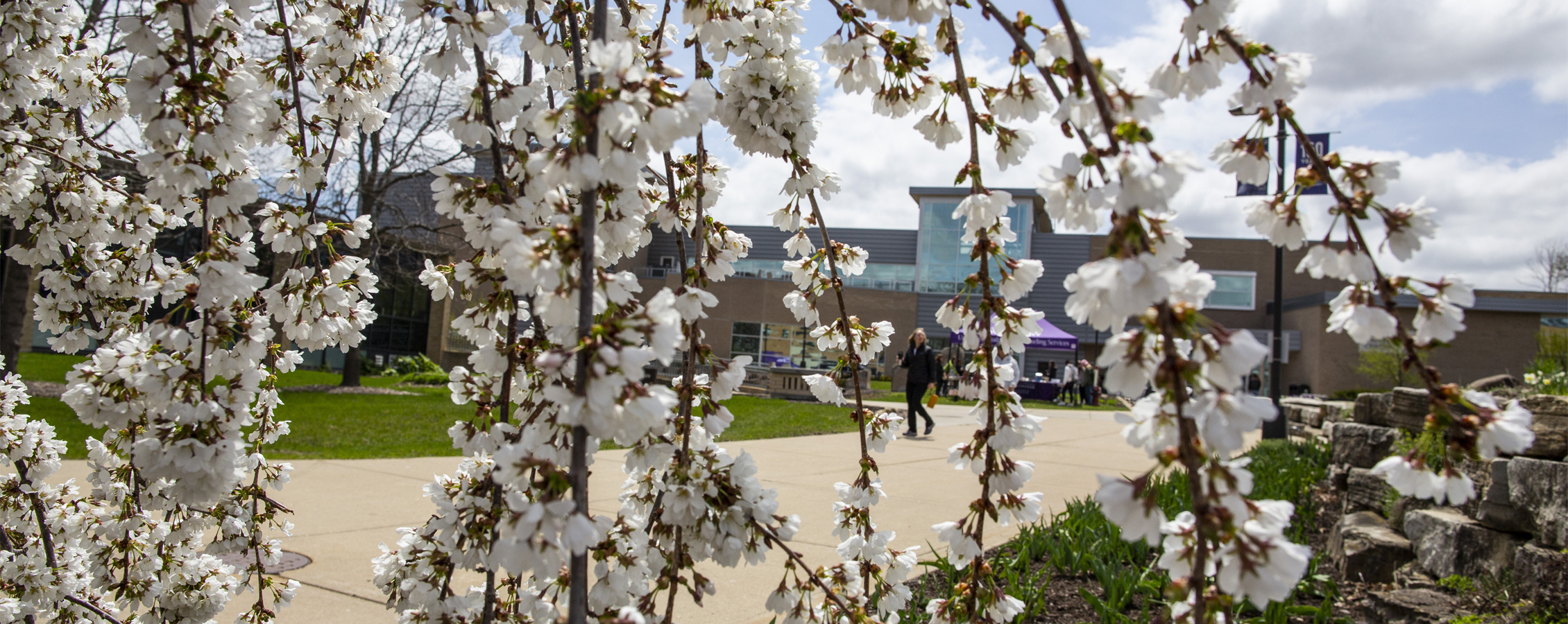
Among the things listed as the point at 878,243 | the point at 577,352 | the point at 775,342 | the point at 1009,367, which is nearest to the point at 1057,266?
the point at 878,243

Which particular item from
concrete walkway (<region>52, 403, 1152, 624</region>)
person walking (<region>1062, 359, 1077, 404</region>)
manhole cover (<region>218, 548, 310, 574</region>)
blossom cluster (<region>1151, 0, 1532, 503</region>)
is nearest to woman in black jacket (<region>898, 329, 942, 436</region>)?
concrete walkway (<region>52, 403, 1152, 624</region>)

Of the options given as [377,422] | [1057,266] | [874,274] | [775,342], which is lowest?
[377,422]

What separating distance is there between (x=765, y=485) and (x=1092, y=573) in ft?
8.63

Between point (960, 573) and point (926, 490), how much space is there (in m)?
2.92

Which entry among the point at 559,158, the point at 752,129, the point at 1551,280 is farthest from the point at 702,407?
the point at 1551,280

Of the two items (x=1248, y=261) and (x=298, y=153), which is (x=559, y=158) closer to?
(x=298, y=153)

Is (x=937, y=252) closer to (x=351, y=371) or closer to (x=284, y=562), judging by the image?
(x=351, y=371)

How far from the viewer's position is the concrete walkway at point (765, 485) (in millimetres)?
Answer: 3453

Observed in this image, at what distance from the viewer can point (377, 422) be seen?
10992mm

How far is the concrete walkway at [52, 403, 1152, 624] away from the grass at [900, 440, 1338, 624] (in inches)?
17.0

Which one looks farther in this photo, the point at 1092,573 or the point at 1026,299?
the point at 1026,299

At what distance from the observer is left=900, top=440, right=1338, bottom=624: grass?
10.5ft

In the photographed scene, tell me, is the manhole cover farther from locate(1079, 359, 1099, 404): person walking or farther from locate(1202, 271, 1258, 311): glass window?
locate(1202, 271, 1258, 311): glass window

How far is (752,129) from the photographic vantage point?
72.0 inches
